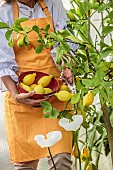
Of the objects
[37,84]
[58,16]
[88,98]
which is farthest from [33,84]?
[88,98]

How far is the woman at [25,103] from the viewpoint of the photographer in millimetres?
1421

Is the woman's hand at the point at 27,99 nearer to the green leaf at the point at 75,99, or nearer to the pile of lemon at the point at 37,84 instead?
the pile of lemon at the point at 37,84

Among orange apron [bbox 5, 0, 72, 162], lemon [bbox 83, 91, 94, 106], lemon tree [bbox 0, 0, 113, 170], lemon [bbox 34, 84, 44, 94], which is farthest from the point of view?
orange apron [bbox 5, 0, 72, 162]

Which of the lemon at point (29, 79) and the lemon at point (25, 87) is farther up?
the lemon at point (29, 79)

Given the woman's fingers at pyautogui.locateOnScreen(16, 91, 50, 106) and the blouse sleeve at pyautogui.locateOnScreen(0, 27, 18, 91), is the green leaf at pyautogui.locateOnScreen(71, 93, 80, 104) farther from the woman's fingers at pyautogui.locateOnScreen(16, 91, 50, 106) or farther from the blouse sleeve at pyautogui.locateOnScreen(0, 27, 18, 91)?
the blouse sleeve at pyautogui.locateOnScreen(0, 27, 18, 91)

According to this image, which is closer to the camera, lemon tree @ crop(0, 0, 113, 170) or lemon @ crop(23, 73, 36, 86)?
lemon tree @ crop(0, 0, 113, 170)

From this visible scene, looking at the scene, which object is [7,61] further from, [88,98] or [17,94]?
[88,98]

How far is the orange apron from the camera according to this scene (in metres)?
1.43

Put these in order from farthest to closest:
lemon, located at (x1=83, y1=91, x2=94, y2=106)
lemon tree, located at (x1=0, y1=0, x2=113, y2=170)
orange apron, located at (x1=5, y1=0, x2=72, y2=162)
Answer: orange apron, located at (x1=5, y1=0, x2=72, y2=162) → lemon, located at (x1=83, y1=91, x2=94, y2=106) → lemon tree, located at (x1=0, y1=0, x2=113, y2=170)

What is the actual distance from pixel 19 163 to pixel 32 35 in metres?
→ 0.48

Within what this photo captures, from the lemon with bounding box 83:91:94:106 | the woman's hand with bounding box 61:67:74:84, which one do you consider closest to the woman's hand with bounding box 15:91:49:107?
the woman's hand with bounding box 61:67:74:84

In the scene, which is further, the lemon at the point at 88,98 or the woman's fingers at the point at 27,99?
the woman's fingers at the point at 27,99

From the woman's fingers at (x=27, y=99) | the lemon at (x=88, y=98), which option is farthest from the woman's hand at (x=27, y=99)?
the lemon at (x=88, y=98)

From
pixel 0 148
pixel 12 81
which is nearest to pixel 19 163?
pixel 12 81
